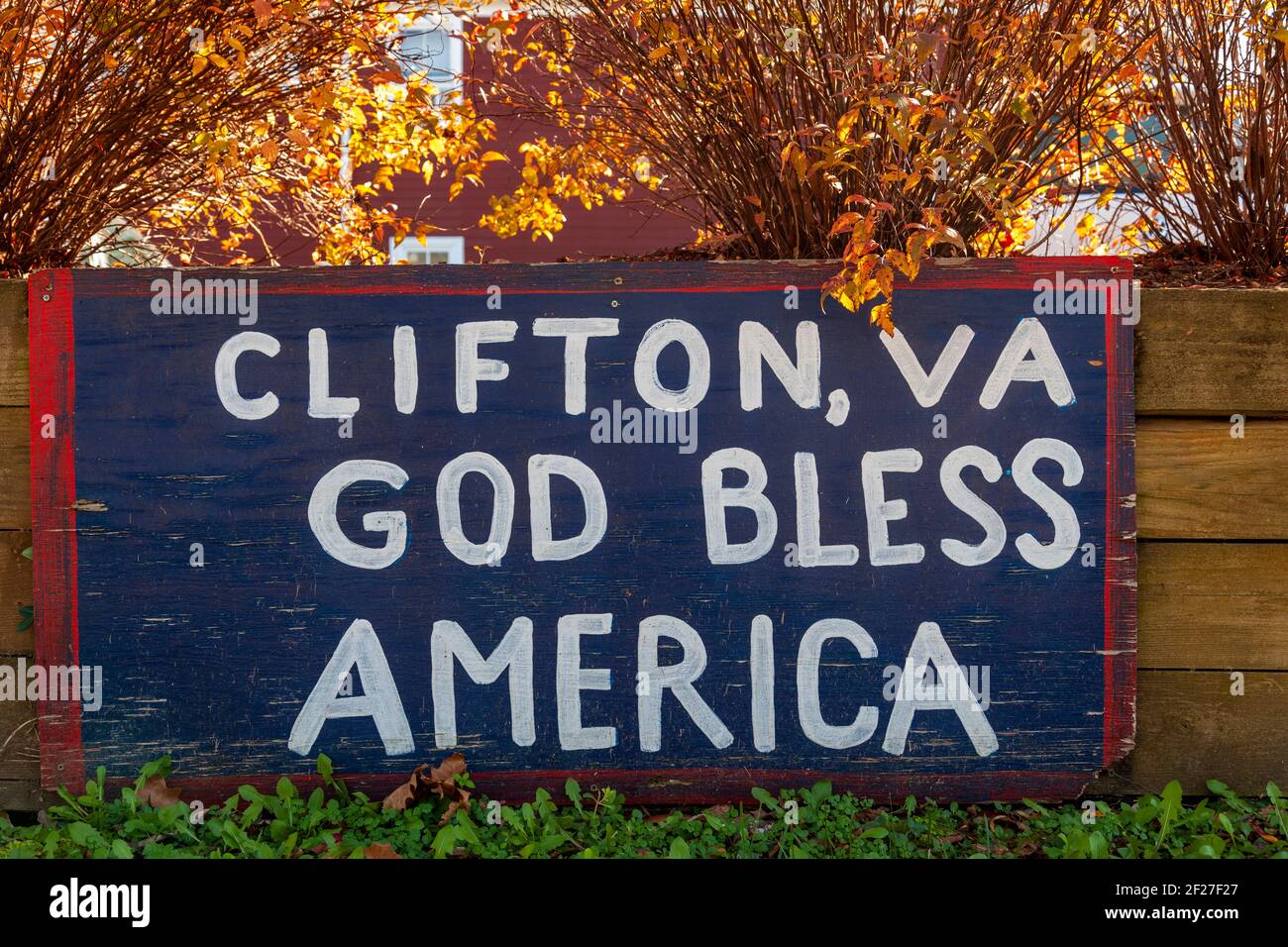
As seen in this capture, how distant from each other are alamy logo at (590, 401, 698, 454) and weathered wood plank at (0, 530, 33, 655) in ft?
4.90

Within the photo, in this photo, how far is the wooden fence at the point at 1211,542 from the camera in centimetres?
250

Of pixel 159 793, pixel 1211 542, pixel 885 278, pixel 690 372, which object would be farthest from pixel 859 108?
pixel 159 793

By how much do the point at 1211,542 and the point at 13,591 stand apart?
3.03 m

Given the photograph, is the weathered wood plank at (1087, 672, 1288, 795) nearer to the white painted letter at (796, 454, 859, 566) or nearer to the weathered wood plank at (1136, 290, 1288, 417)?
the weathered wood plank at (1136, 290, 1288, 417)

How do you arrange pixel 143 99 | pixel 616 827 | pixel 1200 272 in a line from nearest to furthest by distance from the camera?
1. pixel 616 827
2. pixel 143 99
3. pixel 1200 272

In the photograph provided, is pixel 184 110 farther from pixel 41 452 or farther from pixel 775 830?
pixel 775 830

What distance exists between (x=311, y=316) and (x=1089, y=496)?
2006 mm

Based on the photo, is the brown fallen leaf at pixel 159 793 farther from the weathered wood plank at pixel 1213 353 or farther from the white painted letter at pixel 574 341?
the weathered wood plank at pixel 1213 353

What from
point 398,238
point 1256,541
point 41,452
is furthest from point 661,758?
point 398,238

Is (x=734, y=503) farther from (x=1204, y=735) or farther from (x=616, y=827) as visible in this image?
(x=1204, y=735)

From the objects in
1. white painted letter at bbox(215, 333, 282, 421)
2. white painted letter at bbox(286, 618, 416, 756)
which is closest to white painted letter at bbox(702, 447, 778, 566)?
white painted letter at bbox(286, 618, 416, 756)

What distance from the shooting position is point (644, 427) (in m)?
2.55

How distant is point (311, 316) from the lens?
8.38ft

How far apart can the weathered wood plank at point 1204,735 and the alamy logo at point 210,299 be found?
244 centimetres
